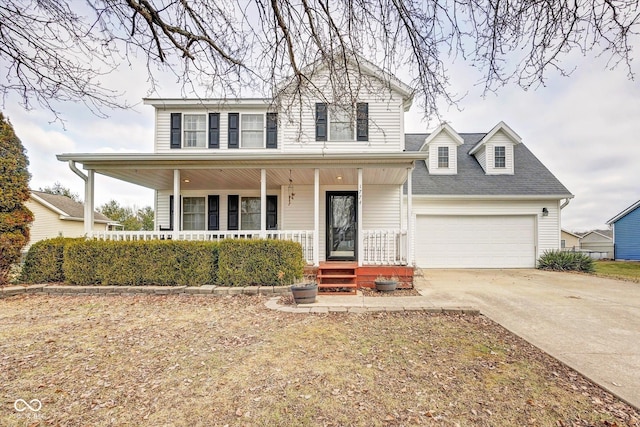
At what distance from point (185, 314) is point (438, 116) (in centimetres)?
518

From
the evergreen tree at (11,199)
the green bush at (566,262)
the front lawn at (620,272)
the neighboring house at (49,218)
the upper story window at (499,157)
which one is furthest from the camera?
the neighboring house at (49,218)

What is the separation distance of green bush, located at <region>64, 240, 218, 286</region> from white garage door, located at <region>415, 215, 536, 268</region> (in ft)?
26.3

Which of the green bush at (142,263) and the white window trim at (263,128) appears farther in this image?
the white window trim at (263,128)

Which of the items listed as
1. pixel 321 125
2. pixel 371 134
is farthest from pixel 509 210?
pixel 321 125

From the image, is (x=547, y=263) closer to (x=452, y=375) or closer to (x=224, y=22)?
(x=452, y=375)

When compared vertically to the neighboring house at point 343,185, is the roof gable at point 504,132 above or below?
above

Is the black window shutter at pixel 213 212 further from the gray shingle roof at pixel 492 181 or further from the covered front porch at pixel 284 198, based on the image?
the gray shingle roof at pixel 492 181

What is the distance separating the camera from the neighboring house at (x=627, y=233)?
18.1m

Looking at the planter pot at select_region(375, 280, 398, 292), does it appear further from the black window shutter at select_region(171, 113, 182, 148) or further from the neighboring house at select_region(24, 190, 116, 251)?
the neighboring house at select_region(24, 190, 116, 251)

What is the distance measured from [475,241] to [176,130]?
39.0ft

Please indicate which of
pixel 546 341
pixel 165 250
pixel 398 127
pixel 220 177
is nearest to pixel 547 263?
pixel 398 127

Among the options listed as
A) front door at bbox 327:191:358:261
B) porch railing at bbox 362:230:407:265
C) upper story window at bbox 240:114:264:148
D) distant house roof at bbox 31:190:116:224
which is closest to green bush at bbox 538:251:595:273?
porch railing at bbox 362:230:407:265

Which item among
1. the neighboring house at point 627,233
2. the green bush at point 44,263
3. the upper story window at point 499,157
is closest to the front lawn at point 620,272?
the upper story window at point 499,157

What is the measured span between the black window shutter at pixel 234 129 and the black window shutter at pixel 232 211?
186 cm
